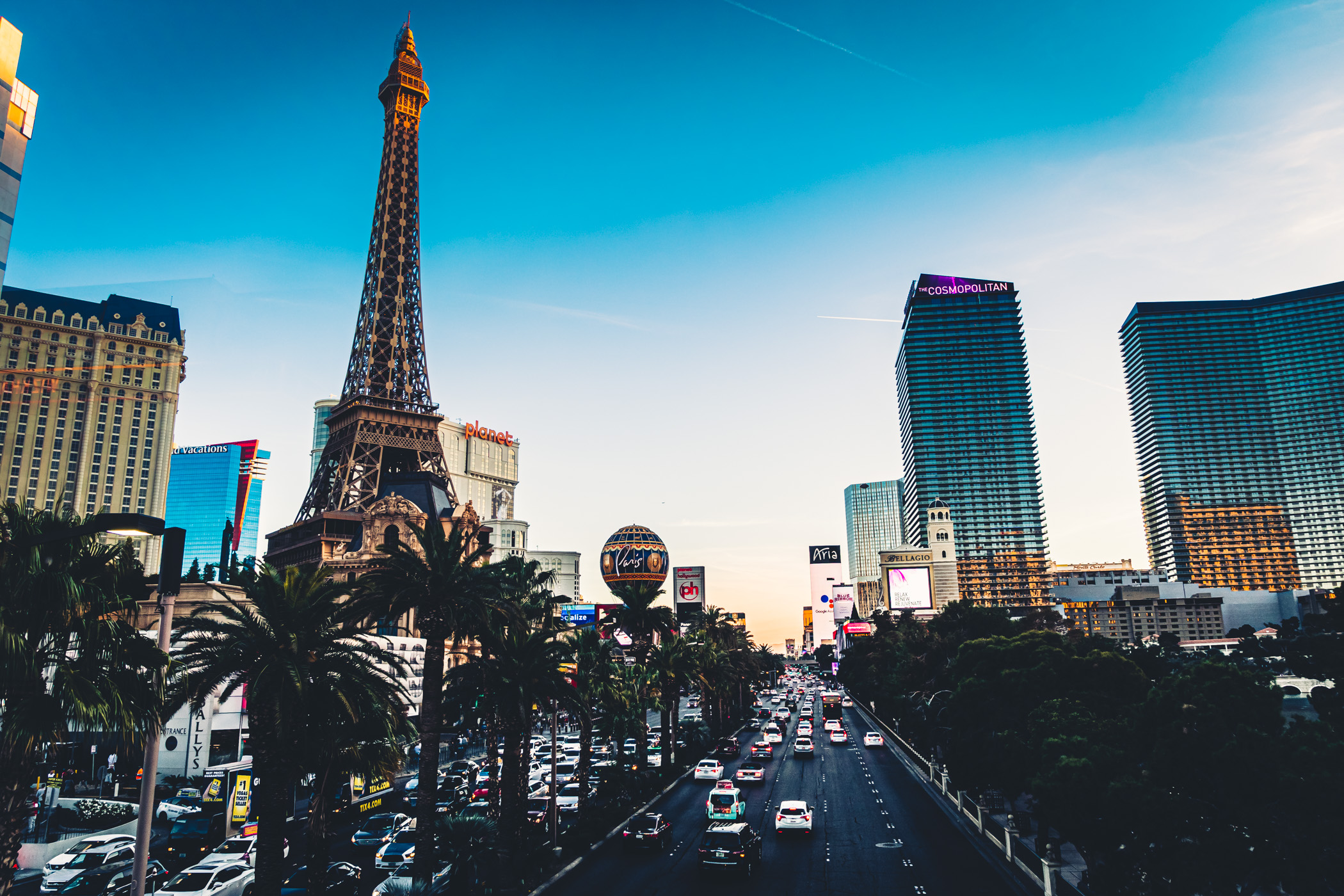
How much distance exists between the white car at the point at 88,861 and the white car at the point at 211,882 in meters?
3.01

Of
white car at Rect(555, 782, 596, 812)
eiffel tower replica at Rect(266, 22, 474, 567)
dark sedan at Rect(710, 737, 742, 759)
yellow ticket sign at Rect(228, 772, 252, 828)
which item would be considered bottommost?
dark sedan at Rect(710, 737, 742, 759)

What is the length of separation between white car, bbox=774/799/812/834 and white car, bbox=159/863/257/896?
64.2ft

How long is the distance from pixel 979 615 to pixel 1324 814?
59527mm

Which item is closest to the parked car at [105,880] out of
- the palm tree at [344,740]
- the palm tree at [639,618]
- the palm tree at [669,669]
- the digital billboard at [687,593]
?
the palm tree at [344,740]

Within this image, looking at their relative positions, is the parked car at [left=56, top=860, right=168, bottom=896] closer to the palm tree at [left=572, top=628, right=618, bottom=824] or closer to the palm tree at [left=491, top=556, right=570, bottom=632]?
the palm tree at [left=491, top=556, right=570, bottom=632]

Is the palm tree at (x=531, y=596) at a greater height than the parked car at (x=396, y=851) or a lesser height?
greater

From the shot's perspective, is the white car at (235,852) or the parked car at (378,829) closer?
the white car at (235,852)

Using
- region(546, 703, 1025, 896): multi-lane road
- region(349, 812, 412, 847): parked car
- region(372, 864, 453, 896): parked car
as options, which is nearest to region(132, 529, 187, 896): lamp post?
region(372, 864, 453, 896): parked car

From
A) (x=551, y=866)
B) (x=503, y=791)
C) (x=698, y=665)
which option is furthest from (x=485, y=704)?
(x=698, y=665)

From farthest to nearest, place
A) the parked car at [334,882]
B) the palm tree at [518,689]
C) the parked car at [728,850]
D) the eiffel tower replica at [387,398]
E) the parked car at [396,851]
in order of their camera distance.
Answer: the eiffel tower replica at [387,398] → the palm tree at [518,689] → the parked car at [396,851] → the parked car at [728,850] → the parked car at [334,882]

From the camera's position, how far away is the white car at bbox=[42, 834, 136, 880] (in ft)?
90.0

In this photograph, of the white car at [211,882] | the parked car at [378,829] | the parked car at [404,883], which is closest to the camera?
the parked car at [404,883]

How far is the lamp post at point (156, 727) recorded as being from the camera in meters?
12.9

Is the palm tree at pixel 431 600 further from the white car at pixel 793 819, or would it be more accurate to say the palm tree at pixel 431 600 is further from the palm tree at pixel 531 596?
the white car at pixel 793 819
